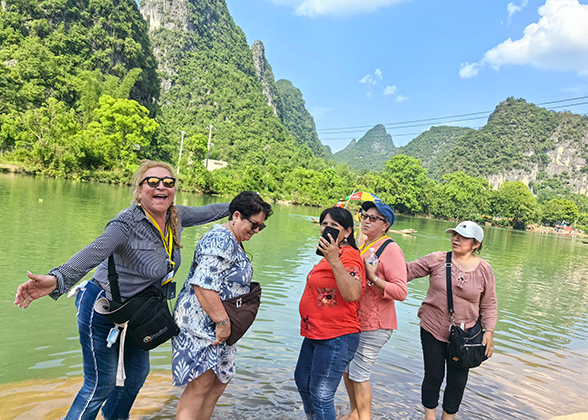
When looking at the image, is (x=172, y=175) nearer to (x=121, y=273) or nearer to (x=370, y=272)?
(x=121, y=273)

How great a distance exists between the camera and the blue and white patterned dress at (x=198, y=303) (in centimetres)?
215

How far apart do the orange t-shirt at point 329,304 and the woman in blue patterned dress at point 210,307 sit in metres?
0.46

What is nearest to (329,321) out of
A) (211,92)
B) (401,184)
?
(401,184)

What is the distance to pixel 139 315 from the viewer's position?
2.16 metres

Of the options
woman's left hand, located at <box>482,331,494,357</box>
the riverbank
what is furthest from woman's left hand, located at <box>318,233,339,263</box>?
the riverbank

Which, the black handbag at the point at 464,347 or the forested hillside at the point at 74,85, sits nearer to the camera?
the black handbag at the point at 464,347

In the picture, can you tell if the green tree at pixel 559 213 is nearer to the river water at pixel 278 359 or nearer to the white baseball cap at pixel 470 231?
the river water at pixel 278 359

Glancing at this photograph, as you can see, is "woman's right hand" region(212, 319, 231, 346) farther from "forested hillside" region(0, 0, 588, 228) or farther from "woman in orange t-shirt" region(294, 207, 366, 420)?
"forested hillside" region(0, 0, 588, 228)

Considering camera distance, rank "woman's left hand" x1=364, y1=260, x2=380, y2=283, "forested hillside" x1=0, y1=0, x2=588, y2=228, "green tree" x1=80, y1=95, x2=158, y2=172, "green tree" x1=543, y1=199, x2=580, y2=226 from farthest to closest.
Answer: "green tree" x1=543, y1=199, x2=580, y2=226, "green tree" x1=80, y1=95, x2=158, y2=172, "forested hillside" x1=0, y1=0, x2=588, y2=228, "woman's left hand" x1=364, y1=260, x2=380, y2=283

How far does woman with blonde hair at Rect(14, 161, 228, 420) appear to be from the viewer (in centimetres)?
200

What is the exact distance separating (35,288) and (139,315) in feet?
1.72

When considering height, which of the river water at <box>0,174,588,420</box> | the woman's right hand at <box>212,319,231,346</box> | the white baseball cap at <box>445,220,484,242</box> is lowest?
the river water at <box>0,174,588,420</box>

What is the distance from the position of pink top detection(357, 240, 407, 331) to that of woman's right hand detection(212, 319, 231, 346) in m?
1.06

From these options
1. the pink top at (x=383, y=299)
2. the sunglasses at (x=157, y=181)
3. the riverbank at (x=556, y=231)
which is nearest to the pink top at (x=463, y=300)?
the pink top at (x=383, y=299)
